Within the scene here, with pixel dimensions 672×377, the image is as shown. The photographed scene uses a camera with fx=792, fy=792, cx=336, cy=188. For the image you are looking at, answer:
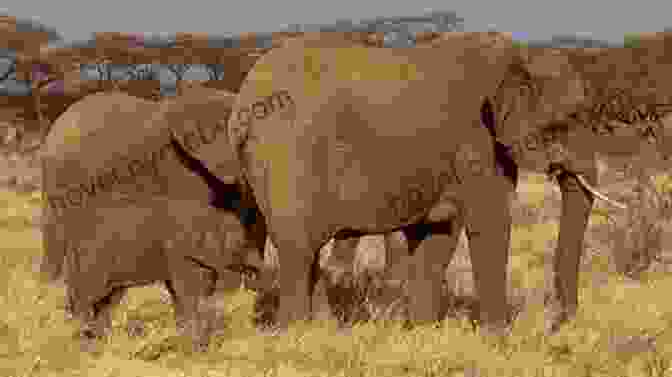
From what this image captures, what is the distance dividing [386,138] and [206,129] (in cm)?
110

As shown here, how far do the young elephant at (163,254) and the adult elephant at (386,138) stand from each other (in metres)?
0.27

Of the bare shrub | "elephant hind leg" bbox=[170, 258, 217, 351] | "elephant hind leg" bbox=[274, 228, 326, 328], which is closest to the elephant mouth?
"elephant hind leg" bbox=[274, 228, 326, 328]

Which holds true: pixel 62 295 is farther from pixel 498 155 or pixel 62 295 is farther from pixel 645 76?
pixel 645 76

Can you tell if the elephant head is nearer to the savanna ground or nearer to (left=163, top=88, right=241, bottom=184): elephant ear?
the savanna ground

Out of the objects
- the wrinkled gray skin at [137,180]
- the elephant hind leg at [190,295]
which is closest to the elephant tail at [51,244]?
the wrinkled gray skin at [137,180]

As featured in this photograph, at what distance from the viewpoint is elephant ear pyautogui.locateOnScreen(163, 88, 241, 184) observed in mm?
4484

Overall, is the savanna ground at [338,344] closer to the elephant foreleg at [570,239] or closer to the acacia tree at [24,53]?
the elephant foreleg at [570,239]

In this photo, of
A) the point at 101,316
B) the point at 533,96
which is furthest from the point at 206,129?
the point at 533,96

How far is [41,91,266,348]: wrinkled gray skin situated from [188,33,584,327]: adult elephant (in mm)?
215

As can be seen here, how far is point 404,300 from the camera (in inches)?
205

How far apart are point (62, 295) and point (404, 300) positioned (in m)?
2.22

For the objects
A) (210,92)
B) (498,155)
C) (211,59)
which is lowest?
(211,59)

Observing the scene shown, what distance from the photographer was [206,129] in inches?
179

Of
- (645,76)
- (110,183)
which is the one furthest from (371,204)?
(645,76)
